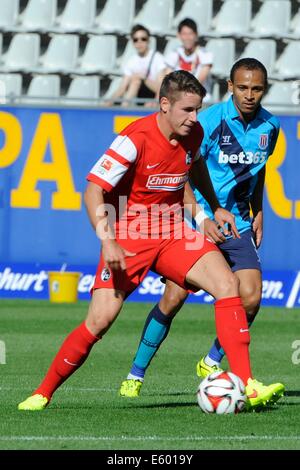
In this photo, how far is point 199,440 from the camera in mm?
6066

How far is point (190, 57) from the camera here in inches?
648

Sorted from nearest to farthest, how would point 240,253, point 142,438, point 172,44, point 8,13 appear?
point 142,438 < point 240,253 < point 172,44 < point 8,13

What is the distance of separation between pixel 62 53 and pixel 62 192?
4482 millimetres

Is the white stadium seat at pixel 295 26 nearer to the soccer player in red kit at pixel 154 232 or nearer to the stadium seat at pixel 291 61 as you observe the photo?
the stadium seat at pixel 291 61

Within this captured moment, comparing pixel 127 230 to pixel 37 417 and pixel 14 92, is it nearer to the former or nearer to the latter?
pixel 37 417

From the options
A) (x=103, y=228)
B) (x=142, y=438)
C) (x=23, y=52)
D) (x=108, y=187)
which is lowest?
(x=23, y=52)

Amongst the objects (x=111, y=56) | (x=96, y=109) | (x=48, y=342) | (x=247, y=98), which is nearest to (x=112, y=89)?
(x=111, y=56)

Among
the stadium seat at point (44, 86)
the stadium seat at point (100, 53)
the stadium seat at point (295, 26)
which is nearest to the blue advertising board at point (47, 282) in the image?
the stadium seat at point (44, 86)

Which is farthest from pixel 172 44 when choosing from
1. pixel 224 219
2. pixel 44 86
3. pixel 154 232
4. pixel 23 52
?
pixel 154 232

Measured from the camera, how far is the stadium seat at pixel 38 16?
1928 cm

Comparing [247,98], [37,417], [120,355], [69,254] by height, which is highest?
[247,98]

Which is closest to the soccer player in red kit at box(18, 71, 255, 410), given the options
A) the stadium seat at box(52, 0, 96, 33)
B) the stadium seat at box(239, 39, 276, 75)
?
the stadium seat at box(239, 39, 276, 75)

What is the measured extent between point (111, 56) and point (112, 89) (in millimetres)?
702

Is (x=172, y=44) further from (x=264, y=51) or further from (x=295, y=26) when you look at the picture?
(x=295, y=26)
